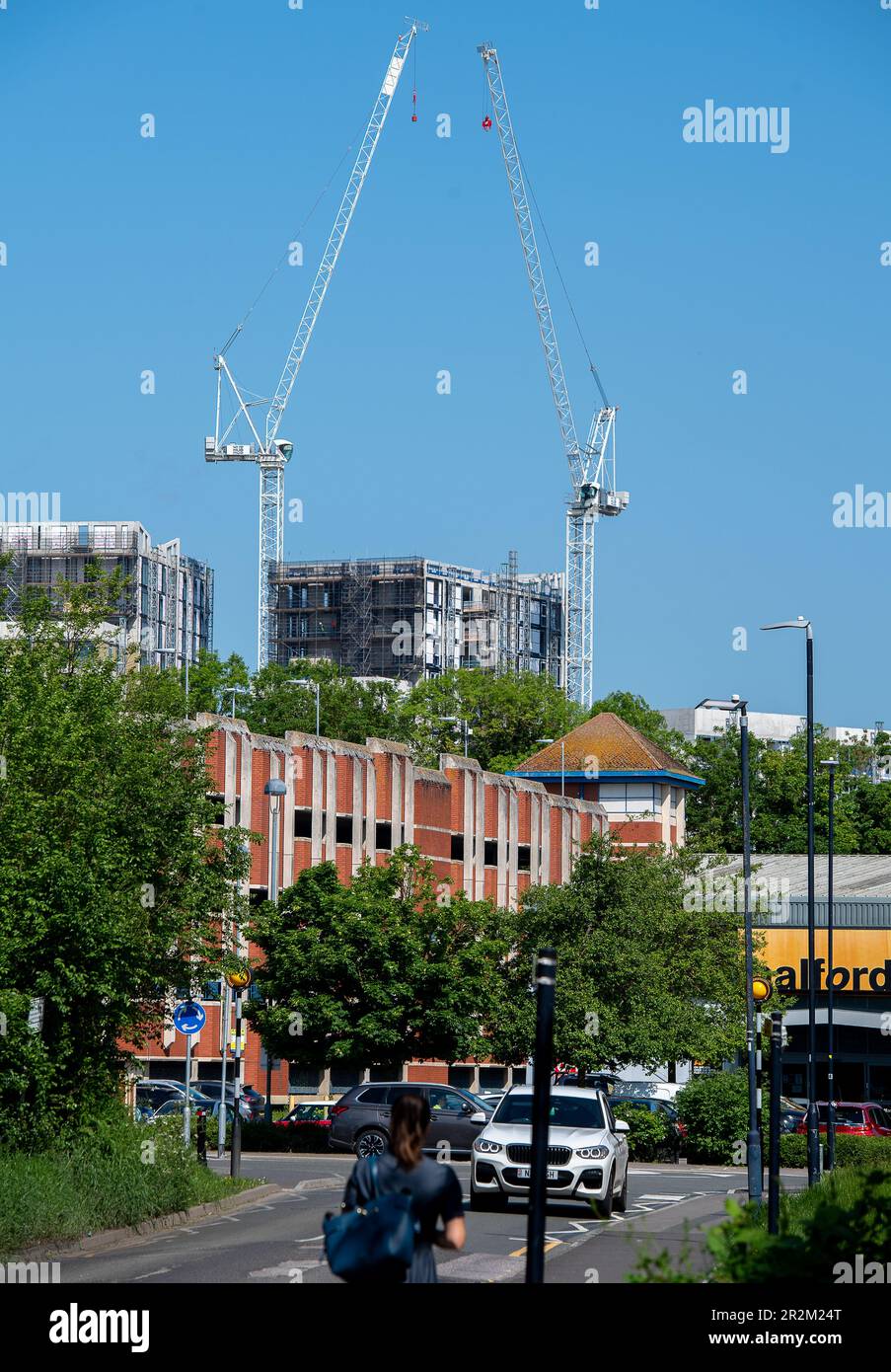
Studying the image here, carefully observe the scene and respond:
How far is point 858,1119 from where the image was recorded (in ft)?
159

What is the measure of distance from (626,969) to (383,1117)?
37.8ft

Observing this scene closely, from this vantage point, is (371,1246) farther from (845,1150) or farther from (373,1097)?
(845,1150)

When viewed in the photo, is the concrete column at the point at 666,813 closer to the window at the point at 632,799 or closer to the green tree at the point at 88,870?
the window at the point at 632,799

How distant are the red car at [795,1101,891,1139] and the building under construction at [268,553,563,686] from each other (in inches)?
5294

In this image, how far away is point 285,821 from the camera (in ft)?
209

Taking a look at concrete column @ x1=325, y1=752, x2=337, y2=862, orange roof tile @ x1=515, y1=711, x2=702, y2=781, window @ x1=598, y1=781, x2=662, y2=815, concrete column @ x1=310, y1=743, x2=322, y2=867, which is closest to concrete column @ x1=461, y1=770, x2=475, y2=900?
concrete column @ x1=325, y1=752, x2=337, y2=862

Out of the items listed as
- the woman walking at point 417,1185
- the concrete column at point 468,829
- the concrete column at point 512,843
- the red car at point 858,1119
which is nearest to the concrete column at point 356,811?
the concrete column at point 468,829

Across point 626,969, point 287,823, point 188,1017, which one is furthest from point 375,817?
point 188,1017

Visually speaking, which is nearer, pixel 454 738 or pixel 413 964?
pixel 413 964

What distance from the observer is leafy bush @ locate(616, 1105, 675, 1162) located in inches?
1561

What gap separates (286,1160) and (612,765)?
49.1 metres

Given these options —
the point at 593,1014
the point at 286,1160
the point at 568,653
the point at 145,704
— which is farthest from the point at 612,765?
the point at 568,653
